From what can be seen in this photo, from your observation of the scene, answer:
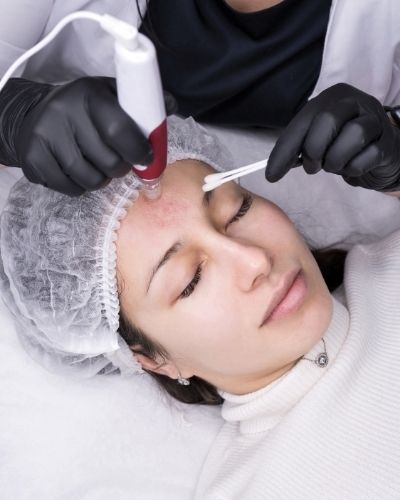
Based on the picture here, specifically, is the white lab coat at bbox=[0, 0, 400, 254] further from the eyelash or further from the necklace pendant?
the necklace pendant

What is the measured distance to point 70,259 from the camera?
1.22 meters

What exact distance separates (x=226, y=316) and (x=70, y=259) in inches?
12.2

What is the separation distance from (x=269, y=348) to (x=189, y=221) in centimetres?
29

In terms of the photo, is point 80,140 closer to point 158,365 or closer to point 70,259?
point 70,259

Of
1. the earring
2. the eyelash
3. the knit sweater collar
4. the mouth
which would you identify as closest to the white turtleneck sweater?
the knit sweater collar

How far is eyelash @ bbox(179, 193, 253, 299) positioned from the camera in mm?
1214

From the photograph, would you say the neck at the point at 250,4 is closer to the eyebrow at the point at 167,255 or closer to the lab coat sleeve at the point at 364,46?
the lab coat sleeve at the point at 364,46

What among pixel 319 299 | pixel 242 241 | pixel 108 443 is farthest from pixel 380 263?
pixel 108 443

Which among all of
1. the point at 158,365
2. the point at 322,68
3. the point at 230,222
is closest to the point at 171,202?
the point at 230,222

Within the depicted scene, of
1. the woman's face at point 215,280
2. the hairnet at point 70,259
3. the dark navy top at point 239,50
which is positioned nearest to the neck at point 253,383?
the woman's face at point 215,280

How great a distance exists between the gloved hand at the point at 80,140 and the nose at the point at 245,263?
27cm

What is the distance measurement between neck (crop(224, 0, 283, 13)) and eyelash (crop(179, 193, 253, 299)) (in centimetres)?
37

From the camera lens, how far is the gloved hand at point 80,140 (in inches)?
37.5

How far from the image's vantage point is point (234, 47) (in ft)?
4.52
